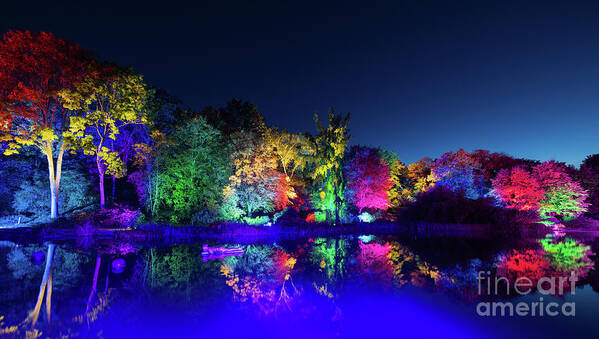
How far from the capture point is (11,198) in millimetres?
23438

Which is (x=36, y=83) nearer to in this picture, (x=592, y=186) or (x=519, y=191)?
(x=519, y=191)

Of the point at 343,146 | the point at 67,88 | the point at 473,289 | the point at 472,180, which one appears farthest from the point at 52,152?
the point at 472,180

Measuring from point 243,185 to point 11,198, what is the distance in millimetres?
17715

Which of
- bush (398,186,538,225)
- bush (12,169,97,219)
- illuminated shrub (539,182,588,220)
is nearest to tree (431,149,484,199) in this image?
bush (398,186,538,225)

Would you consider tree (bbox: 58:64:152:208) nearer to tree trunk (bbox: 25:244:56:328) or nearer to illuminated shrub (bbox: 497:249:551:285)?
tree trunk (bbox: 25:244:56:328)

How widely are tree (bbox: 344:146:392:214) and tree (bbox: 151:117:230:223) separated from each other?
39.9 ft

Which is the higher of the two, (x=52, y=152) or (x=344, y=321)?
(x=52, y=152)

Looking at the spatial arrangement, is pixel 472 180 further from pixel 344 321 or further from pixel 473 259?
pixel 344 321

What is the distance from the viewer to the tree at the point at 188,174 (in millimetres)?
21953

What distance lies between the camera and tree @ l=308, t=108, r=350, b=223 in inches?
1052

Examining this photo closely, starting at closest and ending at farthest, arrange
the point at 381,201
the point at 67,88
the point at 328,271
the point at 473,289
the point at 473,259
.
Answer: the point at 473,289 → the point at 328,271 → the point at 473,259 → the point at 67,88 → the point at 381,201

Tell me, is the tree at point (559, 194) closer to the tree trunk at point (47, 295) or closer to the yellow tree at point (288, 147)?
the yellow tree at point (288, 147)

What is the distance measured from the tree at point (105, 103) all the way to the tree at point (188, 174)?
9.37 ft

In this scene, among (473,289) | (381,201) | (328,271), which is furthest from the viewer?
(381,201)
